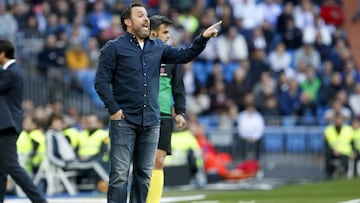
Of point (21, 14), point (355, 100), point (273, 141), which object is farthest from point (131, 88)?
point (21, 14)

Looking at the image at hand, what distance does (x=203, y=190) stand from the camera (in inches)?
796

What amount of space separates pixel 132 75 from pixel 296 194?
6456mm

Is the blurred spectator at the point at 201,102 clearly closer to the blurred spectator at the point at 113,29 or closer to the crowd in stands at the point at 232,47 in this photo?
the crowd in stands at the point at 232,47

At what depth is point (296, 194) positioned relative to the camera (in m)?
18.2

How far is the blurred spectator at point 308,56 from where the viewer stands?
1132 inches

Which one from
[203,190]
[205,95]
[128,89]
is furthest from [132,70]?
[205,95]

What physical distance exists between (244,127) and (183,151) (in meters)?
3.88

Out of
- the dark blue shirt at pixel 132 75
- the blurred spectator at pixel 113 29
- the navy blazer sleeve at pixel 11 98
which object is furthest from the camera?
the blurred spectator at pixel 113 29

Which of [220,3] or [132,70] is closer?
[132,70]

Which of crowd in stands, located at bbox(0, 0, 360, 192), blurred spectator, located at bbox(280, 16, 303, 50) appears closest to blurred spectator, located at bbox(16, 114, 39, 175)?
crowd in stands, located at bbox(0, 0, 360, 192)

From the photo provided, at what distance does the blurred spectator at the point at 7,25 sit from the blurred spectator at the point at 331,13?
762 centimetres

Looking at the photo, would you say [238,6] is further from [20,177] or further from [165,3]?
[20,177]

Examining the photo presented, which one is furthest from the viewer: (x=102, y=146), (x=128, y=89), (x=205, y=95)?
(x=205, y=95)

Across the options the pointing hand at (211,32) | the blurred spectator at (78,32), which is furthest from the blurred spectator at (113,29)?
the pointing hand at (211,32)
